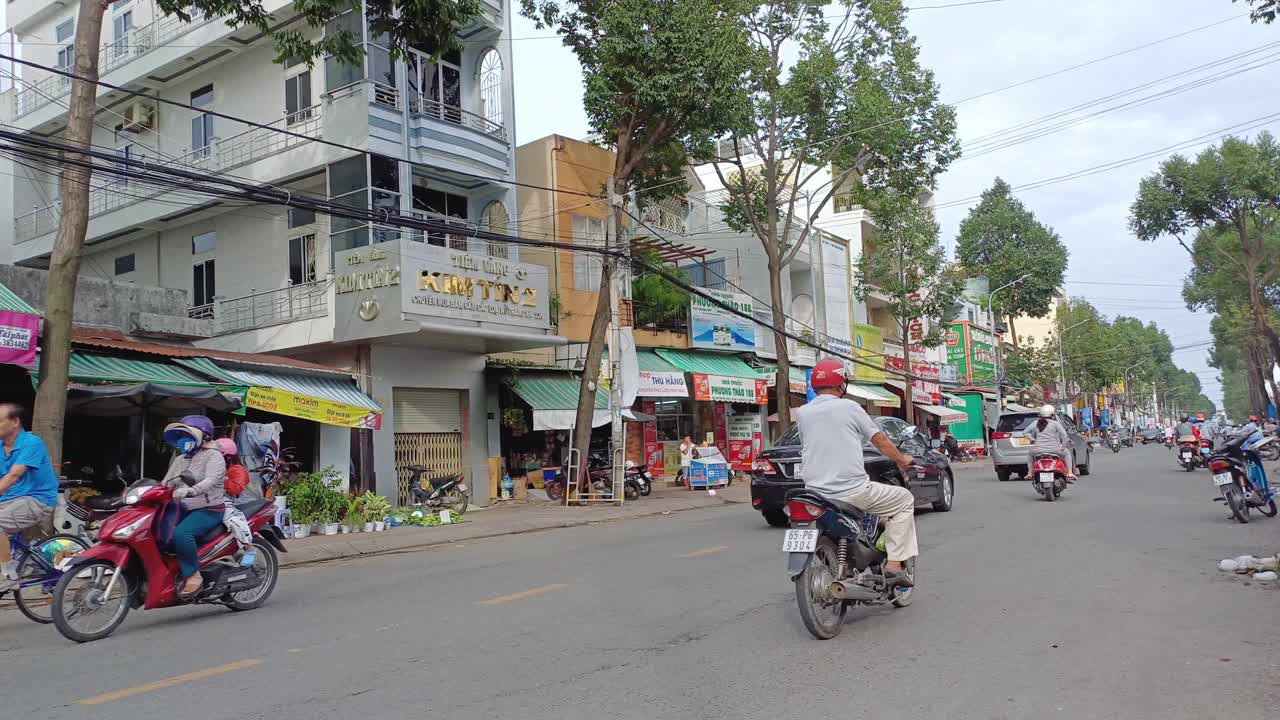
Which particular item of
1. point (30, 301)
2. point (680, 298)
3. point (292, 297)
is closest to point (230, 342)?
point (292, 297)

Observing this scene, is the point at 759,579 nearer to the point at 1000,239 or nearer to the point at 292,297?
the point at 292,297

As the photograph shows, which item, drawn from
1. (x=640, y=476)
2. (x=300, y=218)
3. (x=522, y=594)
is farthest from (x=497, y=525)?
(x=300, y=218)

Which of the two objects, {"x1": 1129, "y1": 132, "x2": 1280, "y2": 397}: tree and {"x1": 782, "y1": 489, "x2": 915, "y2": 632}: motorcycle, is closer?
{"x1": 782, "y1": 489, "x2": 915, "y2": 632}: motorcycle

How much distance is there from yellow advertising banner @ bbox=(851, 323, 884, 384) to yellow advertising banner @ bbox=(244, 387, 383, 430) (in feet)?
87.2

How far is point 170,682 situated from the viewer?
5551 millimetres

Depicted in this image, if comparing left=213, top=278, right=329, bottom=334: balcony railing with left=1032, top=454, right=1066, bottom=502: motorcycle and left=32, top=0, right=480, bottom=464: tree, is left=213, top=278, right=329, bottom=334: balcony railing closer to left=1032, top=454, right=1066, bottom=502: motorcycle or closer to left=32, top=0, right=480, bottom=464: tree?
left=32, top=0, right=480, bottom=464: tree

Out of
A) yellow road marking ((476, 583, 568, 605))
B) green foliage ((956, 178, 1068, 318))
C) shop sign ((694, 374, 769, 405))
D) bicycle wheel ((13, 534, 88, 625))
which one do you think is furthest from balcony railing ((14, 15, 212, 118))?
green foliage ((956, 178, 1068, 318))

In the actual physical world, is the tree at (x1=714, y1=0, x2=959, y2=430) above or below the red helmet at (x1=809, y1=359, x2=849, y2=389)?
above

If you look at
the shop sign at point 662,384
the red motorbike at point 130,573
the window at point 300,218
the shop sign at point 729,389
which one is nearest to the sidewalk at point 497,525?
the shop sign at point 662,384

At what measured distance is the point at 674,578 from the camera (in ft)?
29.8

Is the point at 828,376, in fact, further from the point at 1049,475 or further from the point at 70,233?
the point at 1049,475

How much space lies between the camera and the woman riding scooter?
24.5 feet

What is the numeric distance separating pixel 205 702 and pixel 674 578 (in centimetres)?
483

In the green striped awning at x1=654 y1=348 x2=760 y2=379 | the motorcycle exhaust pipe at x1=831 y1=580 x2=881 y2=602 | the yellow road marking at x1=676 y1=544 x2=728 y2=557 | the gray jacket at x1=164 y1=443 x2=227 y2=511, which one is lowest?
the yellow road marking at x1=676 y1=544 x2=728 y2=557
